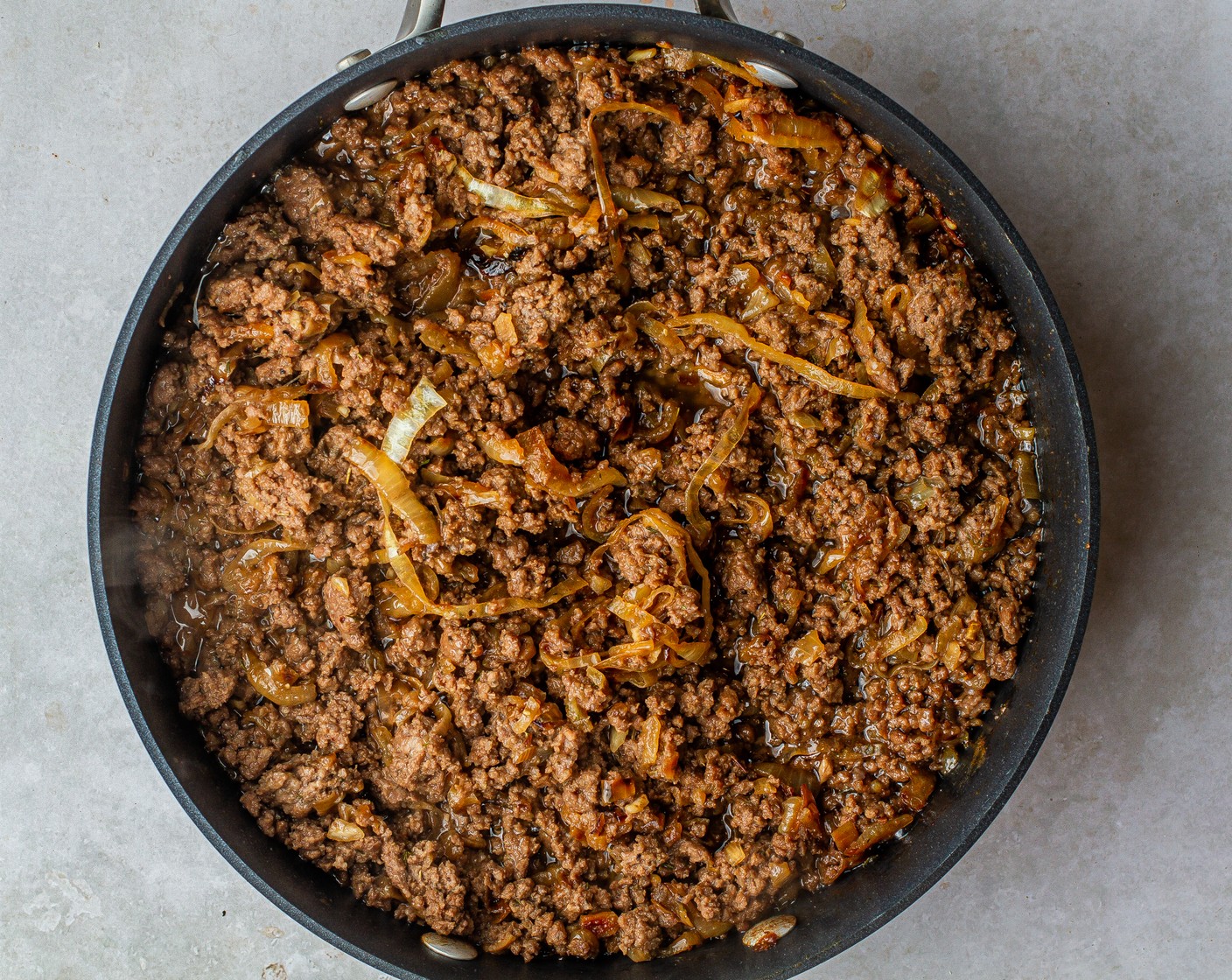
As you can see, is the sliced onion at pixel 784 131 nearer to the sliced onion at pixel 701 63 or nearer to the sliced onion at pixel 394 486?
the sliced onion at pixel 701 63

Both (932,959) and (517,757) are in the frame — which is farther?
(932,959)

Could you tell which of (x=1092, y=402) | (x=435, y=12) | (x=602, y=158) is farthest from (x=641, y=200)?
(x=1092, y=402)

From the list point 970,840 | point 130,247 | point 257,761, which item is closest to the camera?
point 970,840

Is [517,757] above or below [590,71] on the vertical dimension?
below

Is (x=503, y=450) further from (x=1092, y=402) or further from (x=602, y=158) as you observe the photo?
(x=1092, y=402)

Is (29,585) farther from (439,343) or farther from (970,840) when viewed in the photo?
(970,840)

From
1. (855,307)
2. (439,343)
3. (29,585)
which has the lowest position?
(29,585)

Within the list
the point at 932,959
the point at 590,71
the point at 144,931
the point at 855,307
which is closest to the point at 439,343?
the point at 590,71
